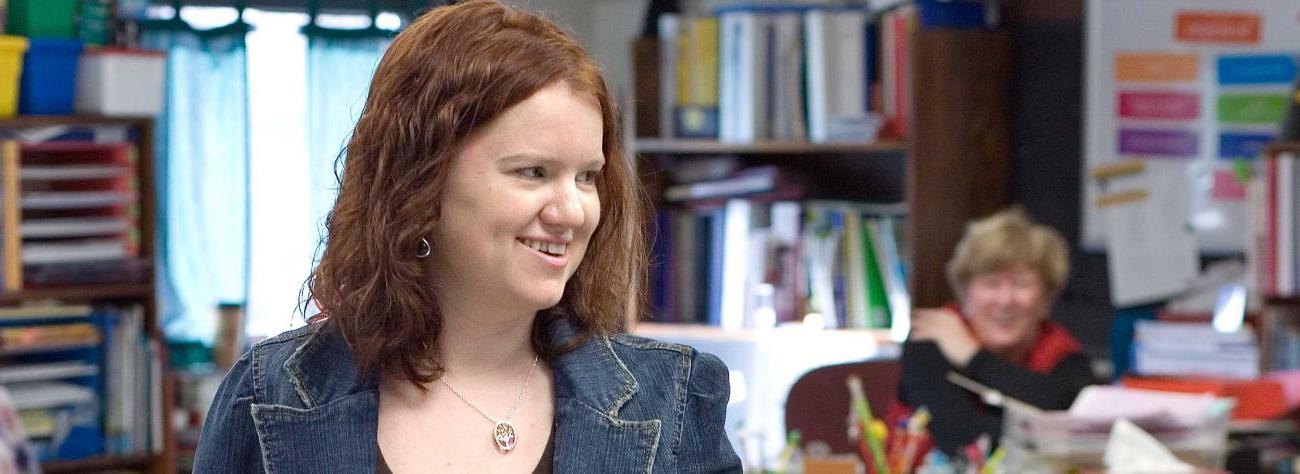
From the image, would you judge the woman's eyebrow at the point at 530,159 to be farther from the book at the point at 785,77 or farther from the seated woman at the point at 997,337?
the book at the point at 785,77

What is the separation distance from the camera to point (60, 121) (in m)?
4.08

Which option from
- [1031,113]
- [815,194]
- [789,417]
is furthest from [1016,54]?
[789,417]

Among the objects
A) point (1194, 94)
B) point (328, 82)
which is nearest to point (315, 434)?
point (1194, 94)

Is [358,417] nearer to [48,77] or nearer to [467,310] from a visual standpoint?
[467,310]

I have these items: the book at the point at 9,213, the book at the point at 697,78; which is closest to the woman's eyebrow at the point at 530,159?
the book at the point at 697,78

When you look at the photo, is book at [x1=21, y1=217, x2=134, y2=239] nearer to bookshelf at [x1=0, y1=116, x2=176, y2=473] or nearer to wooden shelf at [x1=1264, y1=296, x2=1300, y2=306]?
bookshelf at [x1=0, y1=116, x2=176, y2=473]

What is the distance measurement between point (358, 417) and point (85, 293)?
128 inches

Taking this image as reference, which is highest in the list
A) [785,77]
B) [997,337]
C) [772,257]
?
[785,77]

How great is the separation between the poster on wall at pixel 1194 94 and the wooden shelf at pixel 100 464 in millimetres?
2731

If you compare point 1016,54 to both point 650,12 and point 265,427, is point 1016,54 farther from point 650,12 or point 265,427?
point 265,427

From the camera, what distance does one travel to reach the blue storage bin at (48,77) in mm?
4078

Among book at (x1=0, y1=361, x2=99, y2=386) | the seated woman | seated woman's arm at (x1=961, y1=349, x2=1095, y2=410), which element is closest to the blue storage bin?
book at (x1=0, y1=361, x2=99, y2=386)

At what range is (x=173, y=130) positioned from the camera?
4.93 m

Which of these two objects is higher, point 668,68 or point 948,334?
point 668,68
